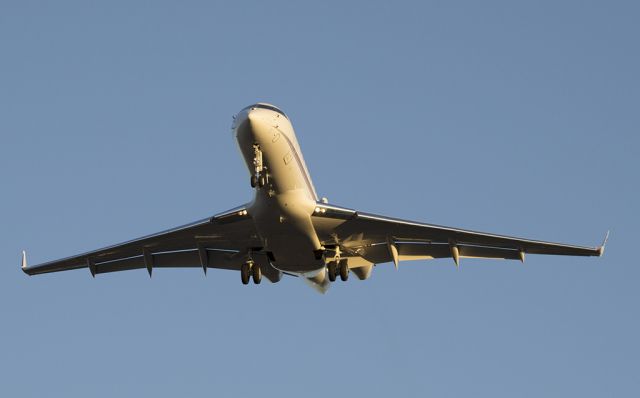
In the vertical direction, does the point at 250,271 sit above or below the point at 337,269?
above

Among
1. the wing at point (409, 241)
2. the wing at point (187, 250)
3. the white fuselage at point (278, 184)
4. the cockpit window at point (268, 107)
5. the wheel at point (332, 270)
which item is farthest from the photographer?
the wheel at point (332, 270)

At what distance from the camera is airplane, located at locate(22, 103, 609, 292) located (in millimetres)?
41719

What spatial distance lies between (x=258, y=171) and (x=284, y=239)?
3.63 meters

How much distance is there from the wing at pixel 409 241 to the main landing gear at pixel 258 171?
9.24 ft

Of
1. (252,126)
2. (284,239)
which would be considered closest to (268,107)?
(252,126)

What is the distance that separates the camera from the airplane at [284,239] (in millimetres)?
41719

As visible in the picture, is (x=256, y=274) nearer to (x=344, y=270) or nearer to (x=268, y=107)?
(x=344, y=270)

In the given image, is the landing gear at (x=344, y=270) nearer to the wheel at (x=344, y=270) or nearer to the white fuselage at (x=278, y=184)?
the wheel at (x=344, y=270)

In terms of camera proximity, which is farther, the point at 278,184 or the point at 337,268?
the point at 337,268

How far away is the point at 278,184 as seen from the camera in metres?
41.8

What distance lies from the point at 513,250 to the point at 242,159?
1177 centimetres

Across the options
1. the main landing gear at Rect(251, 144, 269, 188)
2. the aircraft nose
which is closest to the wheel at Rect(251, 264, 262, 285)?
the main landing gear at Rect(251, 144, 269, 188)

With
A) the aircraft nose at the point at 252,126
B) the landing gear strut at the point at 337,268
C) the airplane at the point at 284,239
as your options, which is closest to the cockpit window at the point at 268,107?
the airplane at the point at 284,239

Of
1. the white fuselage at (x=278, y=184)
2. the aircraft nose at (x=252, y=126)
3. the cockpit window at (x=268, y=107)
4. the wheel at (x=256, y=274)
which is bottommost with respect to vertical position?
the wheel at (x=256, y=274)
